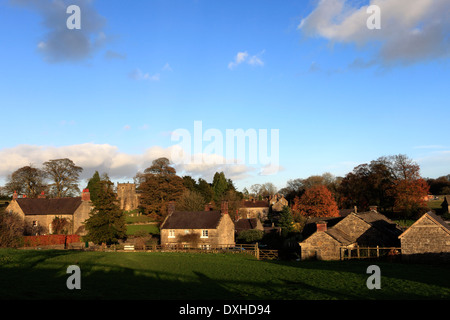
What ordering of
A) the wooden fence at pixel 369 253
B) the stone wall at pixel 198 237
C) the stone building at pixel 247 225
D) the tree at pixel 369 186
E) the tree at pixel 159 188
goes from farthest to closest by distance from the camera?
the tree at pixel 369 186 → the tree at pixel 159 188 → the stone building at pixel 247 225 → the stone wall at pixel 198 237 → the wooden fence at pixel 369 253

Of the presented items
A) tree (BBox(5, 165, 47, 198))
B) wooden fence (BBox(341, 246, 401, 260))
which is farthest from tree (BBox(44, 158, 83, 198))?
wooden fence (BBox(341, 246, 401, 260))

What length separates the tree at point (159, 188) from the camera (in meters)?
Result: 77.2

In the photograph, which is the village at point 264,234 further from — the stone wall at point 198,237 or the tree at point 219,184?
the tree at point 219,184

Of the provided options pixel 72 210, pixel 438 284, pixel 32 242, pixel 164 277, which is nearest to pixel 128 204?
pixel 72 210

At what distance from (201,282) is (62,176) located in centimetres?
6966

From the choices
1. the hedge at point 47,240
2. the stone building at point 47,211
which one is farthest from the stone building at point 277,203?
the hedge at point 47,240

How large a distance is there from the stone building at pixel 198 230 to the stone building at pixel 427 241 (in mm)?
25651

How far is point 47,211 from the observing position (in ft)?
216

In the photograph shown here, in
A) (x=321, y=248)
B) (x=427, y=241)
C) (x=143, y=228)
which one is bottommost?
(x=143, y=228)

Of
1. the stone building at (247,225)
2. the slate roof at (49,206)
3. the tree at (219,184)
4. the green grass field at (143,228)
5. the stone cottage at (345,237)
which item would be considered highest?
the tree at (219,184)

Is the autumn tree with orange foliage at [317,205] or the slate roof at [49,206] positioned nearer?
the slate roof at [49,206]

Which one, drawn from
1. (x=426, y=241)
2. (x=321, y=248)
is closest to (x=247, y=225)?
(x=321, y=248)

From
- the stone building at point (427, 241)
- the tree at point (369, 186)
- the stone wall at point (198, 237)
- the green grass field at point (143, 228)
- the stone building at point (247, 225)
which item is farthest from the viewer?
the tree at point (369, 186)

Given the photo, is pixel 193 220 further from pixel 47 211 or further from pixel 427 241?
pixel 427 241
